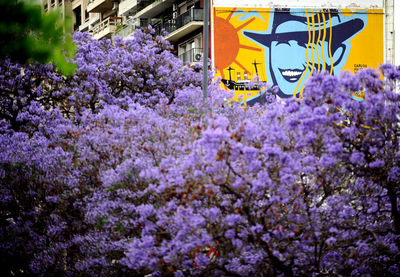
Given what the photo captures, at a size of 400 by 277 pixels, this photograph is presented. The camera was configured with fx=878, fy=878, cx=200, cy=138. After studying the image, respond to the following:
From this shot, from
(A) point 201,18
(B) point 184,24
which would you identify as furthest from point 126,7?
(A) point 201,18

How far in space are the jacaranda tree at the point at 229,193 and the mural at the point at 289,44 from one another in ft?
62.9

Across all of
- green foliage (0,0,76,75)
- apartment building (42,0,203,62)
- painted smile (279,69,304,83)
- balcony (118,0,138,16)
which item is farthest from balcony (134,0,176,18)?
green foliage (0,0,76,75)

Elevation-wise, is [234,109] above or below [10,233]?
above

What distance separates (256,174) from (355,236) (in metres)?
2.54

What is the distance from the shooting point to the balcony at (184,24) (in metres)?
46.1

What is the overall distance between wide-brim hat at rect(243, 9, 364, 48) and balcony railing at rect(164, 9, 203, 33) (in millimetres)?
6535

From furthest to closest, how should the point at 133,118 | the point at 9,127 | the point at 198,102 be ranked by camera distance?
the point at 9,127 → the point at 198,102 → the point at 133,118


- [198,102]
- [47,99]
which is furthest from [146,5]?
[198,102]

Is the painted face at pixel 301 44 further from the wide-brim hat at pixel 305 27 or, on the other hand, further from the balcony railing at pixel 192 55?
the balcony railing at pixel 192 55

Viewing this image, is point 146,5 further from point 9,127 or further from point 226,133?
point 226,133

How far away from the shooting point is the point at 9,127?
2494 cm

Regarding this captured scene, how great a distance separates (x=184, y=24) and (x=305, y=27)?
864 centimetres

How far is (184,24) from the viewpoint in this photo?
47.1 meters

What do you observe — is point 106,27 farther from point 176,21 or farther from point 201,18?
point 201,18
